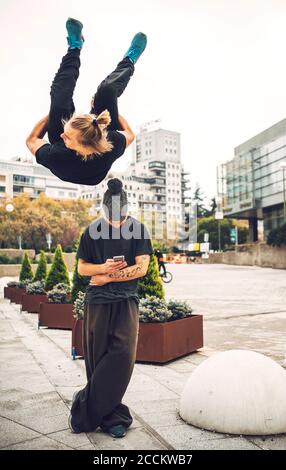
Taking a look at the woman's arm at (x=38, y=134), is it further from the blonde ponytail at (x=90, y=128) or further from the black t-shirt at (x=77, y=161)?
the blonde ponytail at (x=90, y=128)

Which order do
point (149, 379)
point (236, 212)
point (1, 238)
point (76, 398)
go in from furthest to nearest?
point (236, 212) < point (1, 238) < point (149, 379) < point (76, 398)

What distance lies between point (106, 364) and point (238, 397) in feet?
3.44

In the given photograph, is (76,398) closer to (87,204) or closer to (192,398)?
(192,398)

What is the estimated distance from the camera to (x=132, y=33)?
3775mm

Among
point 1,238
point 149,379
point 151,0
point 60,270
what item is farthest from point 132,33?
point 1,238

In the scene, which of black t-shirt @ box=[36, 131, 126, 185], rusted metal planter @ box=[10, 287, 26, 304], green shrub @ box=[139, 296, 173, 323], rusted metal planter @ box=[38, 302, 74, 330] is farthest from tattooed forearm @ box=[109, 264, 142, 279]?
rusted metal planter @ box=[10, 287, 26, 304]

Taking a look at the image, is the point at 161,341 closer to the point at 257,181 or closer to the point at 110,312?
the point at 110,312

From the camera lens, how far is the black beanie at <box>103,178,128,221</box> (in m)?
3.86

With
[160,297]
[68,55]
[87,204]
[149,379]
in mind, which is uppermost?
[87,204]

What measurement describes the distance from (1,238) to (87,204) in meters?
17.9

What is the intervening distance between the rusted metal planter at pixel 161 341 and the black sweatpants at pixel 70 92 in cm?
348

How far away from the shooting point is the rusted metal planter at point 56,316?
977 centimetres

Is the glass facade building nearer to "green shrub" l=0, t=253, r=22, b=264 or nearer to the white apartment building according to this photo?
"green shrub" l=0, t=253, r=22, b=264

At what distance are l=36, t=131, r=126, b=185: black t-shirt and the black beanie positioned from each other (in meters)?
0.36
